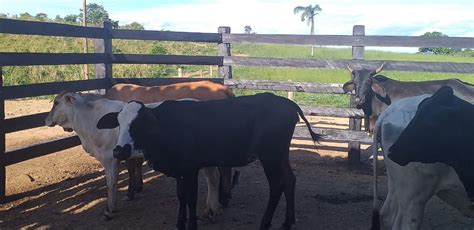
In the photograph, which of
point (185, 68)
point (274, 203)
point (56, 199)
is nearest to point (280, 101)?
point (274, 203)

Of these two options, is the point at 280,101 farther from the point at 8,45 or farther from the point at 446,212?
the point at 8,45

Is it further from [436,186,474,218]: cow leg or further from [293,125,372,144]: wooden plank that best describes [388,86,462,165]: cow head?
[293,125,372,144]: wooden plank

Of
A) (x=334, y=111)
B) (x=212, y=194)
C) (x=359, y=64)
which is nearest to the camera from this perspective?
(x=212, y=194)

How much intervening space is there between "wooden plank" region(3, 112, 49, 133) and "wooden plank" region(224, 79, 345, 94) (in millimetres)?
3762

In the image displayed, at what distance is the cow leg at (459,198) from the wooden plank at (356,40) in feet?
16.5

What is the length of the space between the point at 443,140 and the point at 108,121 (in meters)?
3.62

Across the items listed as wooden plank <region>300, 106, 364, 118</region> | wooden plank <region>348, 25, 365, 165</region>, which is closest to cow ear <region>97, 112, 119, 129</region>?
wooden plank <region>300, 106, 364, 118</region>

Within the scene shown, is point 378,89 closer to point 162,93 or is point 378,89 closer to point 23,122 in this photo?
point 162,93

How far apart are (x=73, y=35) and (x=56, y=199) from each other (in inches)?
106

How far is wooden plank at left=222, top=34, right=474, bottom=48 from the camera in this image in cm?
853

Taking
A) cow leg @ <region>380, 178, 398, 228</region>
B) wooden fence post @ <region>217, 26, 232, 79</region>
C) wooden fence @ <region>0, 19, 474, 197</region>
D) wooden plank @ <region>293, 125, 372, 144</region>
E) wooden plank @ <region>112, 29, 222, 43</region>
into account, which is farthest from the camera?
wooden fence post @ <region>217, 26, 232, 79</region>

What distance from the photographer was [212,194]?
639 cm

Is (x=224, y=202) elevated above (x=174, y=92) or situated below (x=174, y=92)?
below

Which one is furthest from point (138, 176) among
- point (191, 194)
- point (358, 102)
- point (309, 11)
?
point (309, 11)
